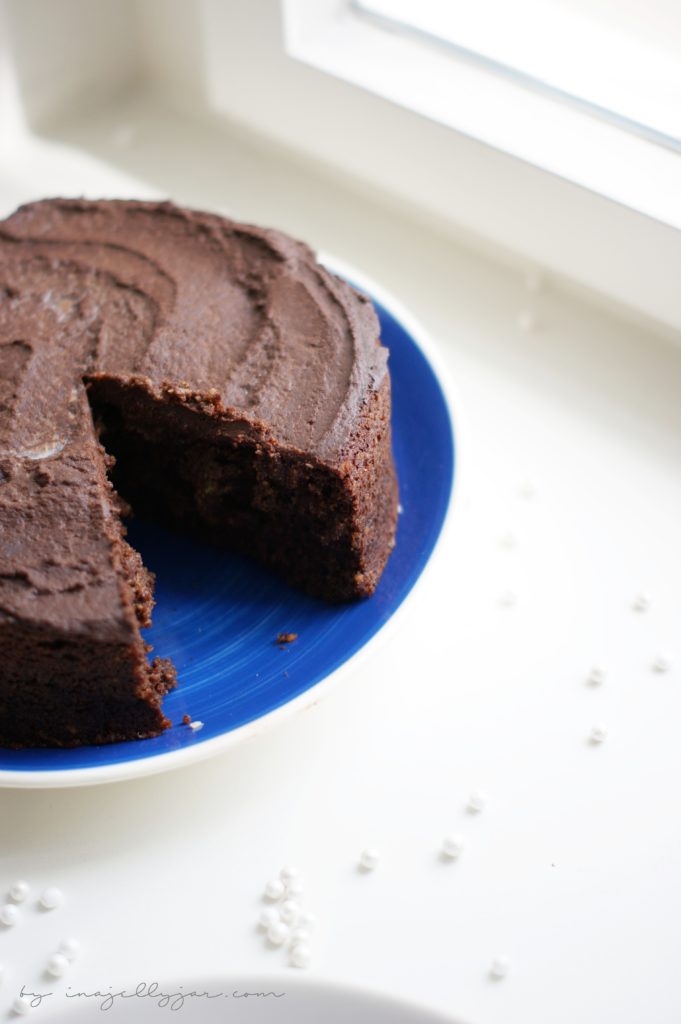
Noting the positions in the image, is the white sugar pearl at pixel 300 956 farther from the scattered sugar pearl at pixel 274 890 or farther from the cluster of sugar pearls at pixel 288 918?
the scattered sugar pearl at pixel 274 890

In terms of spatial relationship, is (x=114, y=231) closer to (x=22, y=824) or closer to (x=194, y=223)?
(x=194, y=223)

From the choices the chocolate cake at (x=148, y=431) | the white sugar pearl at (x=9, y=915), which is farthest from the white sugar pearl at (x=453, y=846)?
the white sugar pearl at (x=9, y=915)

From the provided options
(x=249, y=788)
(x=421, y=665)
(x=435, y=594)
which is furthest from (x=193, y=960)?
(x=435, y=594)

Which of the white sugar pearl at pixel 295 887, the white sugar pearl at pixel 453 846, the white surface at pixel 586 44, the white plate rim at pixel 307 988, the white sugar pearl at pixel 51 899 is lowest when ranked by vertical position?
the white sugar pearl at pixel 51 899

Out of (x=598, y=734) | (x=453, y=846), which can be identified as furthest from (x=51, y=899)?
(x=598, y=734)

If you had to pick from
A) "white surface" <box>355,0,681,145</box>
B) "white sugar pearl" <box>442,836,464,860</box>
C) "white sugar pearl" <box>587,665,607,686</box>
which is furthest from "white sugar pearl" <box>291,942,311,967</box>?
"white surface" <box>355,0,681,145</box>

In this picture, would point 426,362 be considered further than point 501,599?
Yes

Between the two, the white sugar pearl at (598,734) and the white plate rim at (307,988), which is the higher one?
the white sugar pearl at (598,734)
